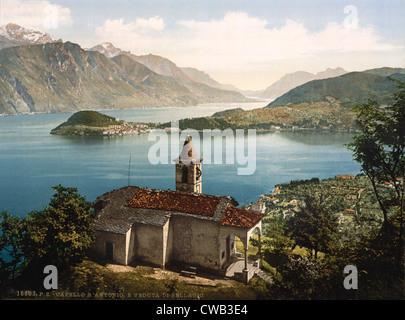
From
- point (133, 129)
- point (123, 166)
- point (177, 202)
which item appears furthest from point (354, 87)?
point (177, 202)

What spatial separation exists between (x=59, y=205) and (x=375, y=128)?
23.2 meters

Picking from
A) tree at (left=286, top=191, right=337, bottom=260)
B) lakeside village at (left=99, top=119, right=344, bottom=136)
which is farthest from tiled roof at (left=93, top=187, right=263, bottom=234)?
lakeside village at (left=99, top=119, right=344, bottom=136)

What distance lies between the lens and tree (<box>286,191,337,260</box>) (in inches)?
1082

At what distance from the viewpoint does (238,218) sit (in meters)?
24.8

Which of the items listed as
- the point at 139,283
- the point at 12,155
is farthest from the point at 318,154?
the point at 139,283

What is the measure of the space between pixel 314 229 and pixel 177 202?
Answer: 1147 cm

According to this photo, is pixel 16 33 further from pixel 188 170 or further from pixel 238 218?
pixel 238 218

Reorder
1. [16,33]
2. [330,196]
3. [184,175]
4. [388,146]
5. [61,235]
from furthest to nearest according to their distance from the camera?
[16,33] < [330,196] < [184,175] < [61,235] < [388,146]

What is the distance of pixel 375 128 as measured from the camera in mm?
23703

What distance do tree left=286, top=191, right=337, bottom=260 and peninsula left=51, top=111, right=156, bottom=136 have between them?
464 feet

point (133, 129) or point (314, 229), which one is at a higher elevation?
point (133, 129)

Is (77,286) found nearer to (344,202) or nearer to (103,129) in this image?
(344,202)

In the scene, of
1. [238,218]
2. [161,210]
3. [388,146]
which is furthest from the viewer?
[161,210]
